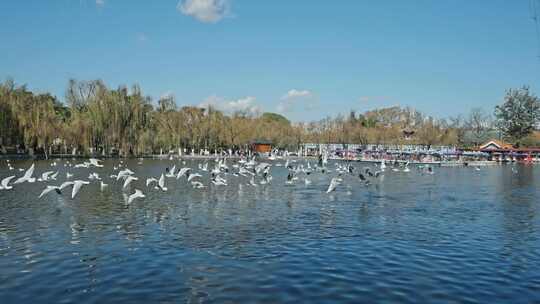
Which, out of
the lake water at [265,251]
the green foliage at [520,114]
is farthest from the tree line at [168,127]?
the lake water at [265,251]

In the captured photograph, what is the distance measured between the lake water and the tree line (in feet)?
155

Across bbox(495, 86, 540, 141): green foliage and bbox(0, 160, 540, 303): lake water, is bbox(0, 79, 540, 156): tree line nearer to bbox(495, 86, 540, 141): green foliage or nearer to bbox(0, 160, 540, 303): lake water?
bbox(495, 86, 540, 141): green foliage

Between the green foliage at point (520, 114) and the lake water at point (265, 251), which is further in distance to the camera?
the green foliage at point (520, 114)

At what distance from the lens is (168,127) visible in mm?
90562

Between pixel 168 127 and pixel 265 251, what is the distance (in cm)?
7913

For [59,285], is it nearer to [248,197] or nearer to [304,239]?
[304,239]

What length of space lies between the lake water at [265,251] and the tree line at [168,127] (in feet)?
155

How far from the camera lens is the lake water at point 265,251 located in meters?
10.6

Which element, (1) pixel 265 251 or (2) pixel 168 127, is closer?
(1) pixel 265 251

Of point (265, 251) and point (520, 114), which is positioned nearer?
point (265, 251)

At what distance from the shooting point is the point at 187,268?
12312 mm

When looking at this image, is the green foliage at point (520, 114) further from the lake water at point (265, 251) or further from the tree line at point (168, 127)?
the lake water at point (265, 251)

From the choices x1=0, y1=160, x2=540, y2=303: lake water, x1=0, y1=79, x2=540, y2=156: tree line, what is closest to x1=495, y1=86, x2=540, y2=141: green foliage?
x1=0, y1=79, x2=540, y2=156: tree line

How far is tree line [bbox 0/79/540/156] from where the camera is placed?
67750mm
